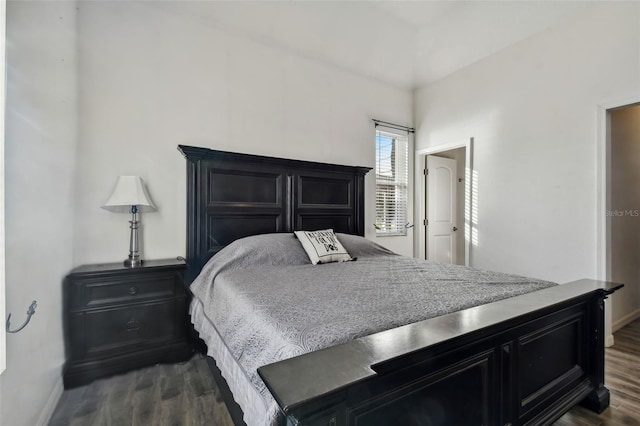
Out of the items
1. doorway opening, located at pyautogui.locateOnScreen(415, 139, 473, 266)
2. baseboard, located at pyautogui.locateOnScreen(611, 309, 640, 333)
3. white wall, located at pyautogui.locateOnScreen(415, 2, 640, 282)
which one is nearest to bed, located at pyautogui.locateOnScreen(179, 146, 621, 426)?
white wall, located at pyautogui.locateOnScreen(415, 2, 640, 282)

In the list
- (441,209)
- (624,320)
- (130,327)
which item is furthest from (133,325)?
(624,320)

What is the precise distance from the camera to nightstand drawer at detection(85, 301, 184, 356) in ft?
6.75

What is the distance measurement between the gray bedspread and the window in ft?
4.78

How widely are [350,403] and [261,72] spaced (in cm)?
310

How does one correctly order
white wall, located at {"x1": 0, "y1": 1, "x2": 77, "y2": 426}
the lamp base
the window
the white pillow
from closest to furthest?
1. white wall, located at {"x1": 0, "y1": 1, "x2": 77, "y2": 426}
2. the lamp base
3. the white pillow
4. the window

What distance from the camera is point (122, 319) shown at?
2.14m

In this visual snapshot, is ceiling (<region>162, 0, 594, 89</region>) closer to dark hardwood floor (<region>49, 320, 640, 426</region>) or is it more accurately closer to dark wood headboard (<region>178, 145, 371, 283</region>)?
dark wood headboard (<region>178, 145, 371, 283</region>)

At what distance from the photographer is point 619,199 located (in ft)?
9.73

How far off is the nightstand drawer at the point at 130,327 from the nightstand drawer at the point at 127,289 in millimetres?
70

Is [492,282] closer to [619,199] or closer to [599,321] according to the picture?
[599,321]

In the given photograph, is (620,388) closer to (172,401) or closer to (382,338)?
(382,338)

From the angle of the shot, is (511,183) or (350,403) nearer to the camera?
(350,403)

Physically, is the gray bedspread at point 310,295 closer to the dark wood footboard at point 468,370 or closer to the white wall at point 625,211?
the dark wood footboard at point 468,370

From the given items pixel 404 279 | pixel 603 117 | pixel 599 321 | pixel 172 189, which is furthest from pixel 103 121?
pixel 603 117
